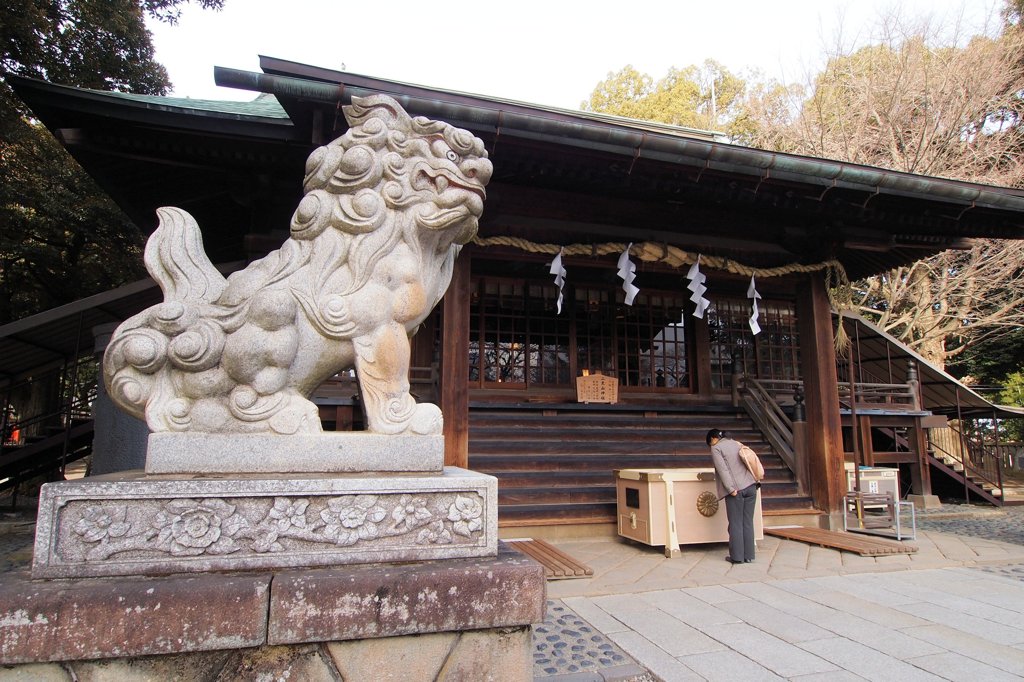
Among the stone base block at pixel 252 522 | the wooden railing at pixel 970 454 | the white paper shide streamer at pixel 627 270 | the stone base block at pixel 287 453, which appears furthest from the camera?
the wooden railing at pixel 970 454

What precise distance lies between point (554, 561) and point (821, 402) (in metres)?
4.45

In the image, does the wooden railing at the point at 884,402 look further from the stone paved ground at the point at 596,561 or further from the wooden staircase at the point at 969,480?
the wooden staircase at the point at 969,480

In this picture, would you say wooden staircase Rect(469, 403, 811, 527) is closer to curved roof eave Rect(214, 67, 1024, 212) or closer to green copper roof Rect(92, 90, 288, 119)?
curved roof eave Rect(214, 67, 1024, 212)

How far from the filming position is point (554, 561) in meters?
5.11

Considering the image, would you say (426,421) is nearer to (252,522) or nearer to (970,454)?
(252,522)

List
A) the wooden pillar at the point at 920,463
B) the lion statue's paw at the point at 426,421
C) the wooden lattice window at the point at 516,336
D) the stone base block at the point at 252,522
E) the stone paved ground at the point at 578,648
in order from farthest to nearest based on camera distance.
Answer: the wooden pillar at the point at 920,463 < the wooden lattice window at the point at 516,336 < the stone paved ground at the point at 578,648 < the lion statue's paw at the point at 426,421 < the stone base block at the point at 252,522

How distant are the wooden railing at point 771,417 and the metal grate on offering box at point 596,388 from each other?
2.31m

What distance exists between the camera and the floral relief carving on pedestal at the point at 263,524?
1771 millimetres

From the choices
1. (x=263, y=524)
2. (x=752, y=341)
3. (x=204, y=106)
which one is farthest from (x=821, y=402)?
(x=204, y=106)

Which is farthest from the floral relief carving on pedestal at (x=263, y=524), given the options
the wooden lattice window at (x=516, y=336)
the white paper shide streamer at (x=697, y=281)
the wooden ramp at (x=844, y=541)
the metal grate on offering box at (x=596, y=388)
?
the wooden lattice window at (x=516, y=336)

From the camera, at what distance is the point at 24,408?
1107 cm

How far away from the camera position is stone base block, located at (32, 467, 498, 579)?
69.1 inches

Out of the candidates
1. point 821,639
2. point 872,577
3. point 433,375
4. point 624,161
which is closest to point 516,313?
point 433,375

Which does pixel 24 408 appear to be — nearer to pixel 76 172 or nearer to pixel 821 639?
pixel 76 172
